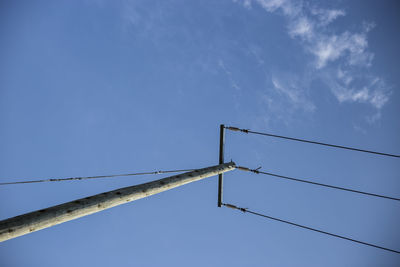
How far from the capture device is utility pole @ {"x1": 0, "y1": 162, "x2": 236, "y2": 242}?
305cm

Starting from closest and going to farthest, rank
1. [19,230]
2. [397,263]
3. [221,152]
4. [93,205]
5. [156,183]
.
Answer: [19,230] < [93,205] < [156,183] < [221,152] < [397,263]

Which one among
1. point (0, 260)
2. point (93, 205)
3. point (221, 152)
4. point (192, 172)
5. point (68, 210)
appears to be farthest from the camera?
point (0, 260)

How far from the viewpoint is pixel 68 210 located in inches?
140

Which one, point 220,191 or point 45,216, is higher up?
point 45,216

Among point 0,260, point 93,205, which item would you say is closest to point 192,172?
point 93,205

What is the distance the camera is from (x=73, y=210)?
142 inches

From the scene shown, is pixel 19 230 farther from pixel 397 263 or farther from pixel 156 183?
pixel 397 263

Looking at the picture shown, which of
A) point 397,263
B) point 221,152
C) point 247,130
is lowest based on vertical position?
point 397,263

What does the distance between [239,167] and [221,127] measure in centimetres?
186

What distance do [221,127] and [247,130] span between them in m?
1.13

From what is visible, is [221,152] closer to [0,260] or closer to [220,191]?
[220,191]

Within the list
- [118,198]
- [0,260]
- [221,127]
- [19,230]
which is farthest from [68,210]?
[0,260]

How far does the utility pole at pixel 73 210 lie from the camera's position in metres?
3.05

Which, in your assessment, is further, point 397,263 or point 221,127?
point 397,263
